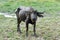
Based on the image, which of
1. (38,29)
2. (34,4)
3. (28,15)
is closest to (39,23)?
(38,29)

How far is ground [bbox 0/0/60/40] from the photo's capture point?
11555 millimetres

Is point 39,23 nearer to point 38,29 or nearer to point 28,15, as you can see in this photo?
point 38,29

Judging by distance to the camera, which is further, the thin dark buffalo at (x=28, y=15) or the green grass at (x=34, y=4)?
the green grass at (x=34, y=4)

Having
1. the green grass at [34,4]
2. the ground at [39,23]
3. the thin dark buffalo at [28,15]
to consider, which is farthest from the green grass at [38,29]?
the green grass at [34,4]

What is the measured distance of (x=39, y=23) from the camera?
1430 centimetres

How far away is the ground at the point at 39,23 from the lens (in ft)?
37.9

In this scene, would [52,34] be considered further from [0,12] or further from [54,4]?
[54,4]

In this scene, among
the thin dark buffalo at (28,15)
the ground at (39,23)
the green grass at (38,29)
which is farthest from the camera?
the ground at (39,23)

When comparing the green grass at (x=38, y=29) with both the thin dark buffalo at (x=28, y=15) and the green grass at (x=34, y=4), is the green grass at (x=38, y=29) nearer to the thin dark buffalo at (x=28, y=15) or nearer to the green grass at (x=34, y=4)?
the thin dark buffalo at (x=28, y=15)

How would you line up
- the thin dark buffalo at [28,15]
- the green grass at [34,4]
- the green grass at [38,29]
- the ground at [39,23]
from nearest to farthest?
the thin dark buffalo at [28,15] → the green grass at [38,29] → the ground at [39,23] → the green grass at [34,4]

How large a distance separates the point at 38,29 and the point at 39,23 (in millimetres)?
1383

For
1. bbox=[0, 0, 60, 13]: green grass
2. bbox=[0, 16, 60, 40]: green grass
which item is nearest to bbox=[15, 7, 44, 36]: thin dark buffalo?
bbox=[0, 16, 60, 40]: green grass

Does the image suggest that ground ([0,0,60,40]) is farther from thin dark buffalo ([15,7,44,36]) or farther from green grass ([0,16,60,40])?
thin dark buffalo ([15,7,44,36])

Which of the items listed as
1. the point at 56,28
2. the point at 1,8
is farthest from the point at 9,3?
the point at 56,28
